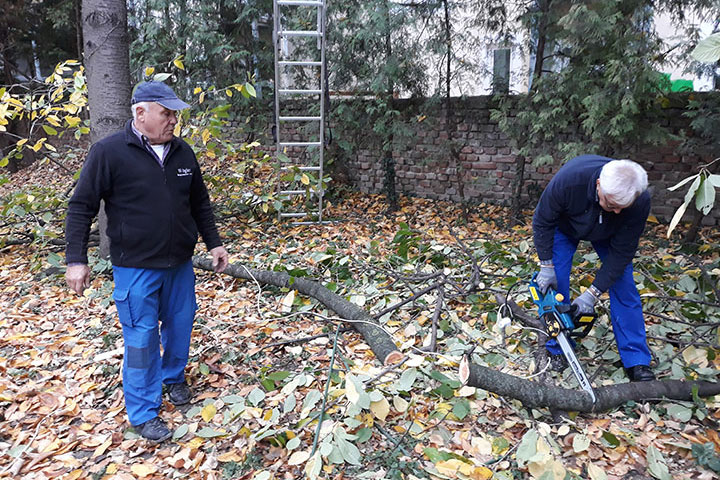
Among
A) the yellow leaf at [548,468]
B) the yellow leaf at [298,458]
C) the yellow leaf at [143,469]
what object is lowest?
the yellow leaf at [143,469]

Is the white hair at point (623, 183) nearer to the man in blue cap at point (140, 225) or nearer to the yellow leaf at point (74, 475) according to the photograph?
the man in blue cap at point (140, 225)

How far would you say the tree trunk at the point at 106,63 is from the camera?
485cm

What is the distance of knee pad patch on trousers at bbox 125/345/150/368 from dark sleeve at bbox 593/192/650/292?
260 centimetres

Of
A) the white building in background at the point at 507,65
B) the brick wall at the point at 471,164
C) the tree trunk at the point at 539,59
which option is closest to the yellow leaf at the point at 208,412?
the tree trunk at the point at 539,59

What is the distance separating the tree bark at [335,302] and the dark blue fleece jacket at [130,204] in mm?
1290

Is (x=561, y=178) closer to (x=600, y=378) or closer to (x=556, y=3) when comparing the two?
(x=600, y=378)

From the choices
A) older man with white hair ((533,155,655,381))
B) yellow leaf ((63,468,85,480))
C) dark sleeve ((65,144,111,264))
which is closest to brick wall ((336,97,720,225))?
older man with white hair ((533,155,655,381))

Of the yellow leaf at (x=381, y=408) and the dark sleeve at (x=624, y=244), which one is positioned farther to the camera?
the dark sleeve at (x=624, y=244)

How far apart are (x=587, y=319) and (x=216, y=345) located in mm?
2458

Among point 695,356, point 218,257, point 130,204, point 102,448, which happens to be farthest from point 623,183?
point 102,448

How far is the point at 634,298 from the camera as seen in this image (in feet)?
10.0

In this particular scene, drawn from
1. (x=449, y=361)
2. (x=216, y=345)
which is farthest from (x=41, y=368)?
(x=449, y=361)

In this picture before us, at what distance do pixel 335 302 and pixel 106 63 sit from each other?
11.1 ft

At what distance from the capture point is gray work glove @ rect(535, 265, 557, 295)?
3.16 meters
